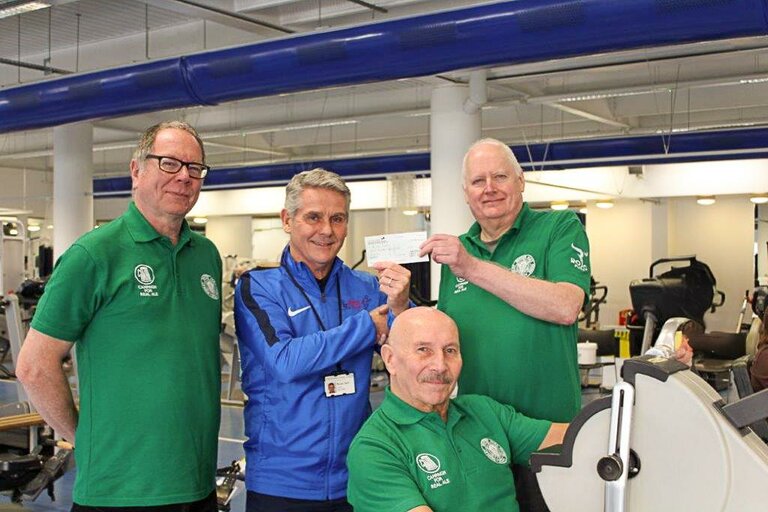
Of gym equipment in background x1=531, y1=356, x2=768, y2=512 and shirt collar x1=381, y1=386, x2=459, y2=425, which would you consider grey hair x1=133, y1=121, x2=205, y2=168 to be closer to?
shirt collar x1=381, y1=386, x2=459, y2=425

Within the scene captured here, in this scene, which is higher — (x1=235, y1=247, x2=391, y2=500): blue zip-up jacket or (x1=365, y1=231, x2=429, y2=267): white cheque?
(x1=365, y1=231, x2=429, y2=267): white cheque

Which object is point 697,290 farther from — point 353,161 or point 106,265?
point 106,265

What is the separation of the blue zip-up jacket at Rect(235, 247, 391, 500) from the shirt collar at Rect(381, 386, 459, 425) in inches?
6.1

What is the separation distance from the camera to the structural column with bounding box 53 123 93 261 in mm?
12945

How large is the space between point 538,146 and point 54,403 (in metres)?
11.1

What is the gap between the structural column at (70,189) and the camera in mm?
12945

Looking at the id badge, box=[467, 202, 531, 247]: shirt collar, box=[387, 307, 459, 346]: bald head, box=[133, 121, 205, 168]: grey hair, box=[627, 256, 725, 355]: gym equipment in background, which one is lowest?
box=[627, 256, 725, 355]: gym equipment in background

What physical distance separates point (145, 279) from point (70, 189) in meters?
11.5

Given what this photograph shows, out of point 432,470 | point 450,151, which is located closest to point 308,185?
point 432,470

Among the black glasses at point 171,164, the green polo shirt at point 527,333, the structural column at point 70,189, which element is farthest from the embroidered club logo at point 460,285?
the structural column at point 70,189

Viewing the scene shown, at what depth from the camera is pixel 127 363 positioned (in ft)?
7.32

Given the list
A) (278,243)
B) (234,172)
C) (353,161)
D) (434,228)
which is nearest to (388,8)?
(434,228)

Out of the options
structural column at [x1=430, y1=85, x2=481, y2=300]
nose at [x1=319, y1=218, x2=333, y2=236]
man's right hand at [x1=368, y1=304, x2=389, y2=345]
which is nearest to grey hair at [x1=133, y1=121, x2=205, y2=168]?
nose at [x1=319, y1=218, x2=333, y2=236]

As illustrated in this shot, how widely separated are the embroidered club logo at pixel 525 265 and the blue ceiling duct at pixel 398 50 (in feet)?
9.95
